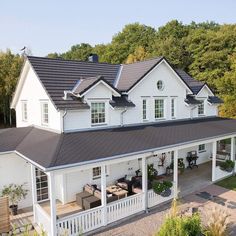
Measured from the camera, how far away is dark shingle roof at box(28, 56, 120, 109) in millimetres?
13867

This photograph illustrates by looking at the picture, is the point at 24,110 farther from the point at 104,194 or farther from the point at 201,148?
the point at 201,148

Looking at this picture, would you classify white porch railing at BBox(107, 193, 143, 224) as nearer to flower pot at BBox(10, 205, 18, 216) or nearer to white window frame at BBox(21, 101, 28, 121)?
flower pot at BBox(10, 205, 18, 216)

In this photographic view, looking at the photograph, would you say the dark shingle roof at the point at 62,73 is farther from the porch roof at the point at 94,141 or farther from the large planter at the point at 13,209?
the large planter at the point at 13,209

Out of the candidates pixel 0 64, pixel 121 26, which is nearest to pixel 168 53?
pixel 121 26

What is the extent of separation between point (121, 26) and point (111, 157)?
71.0 metres

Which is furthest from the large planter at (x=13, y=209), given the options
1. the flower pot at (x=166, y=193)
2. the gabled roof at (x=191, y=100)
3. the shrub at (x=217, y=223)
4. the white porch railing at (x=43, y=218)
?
the gabled roof at (x=191, y=100)

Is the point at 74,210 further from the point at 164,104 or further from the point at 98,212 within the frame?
the point at 164,104

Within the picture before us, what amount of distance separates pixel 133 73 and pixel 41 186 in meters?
9.99

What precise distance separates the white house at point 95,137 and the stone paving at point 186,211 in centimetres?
52

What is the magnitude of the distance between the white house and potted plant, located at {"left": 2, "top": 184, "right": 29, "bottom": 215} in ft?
1.12

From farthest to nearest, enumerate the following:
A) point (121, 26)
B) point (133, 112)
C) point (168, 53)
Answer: point (121, 26) < point (168, 53) < point (133, 112)

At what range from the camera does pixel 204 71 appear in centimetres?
5012

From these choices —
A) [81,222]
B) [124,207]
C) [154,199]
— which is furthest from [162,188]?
[81,222]

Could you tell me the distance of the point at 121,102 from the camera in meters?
16.0
